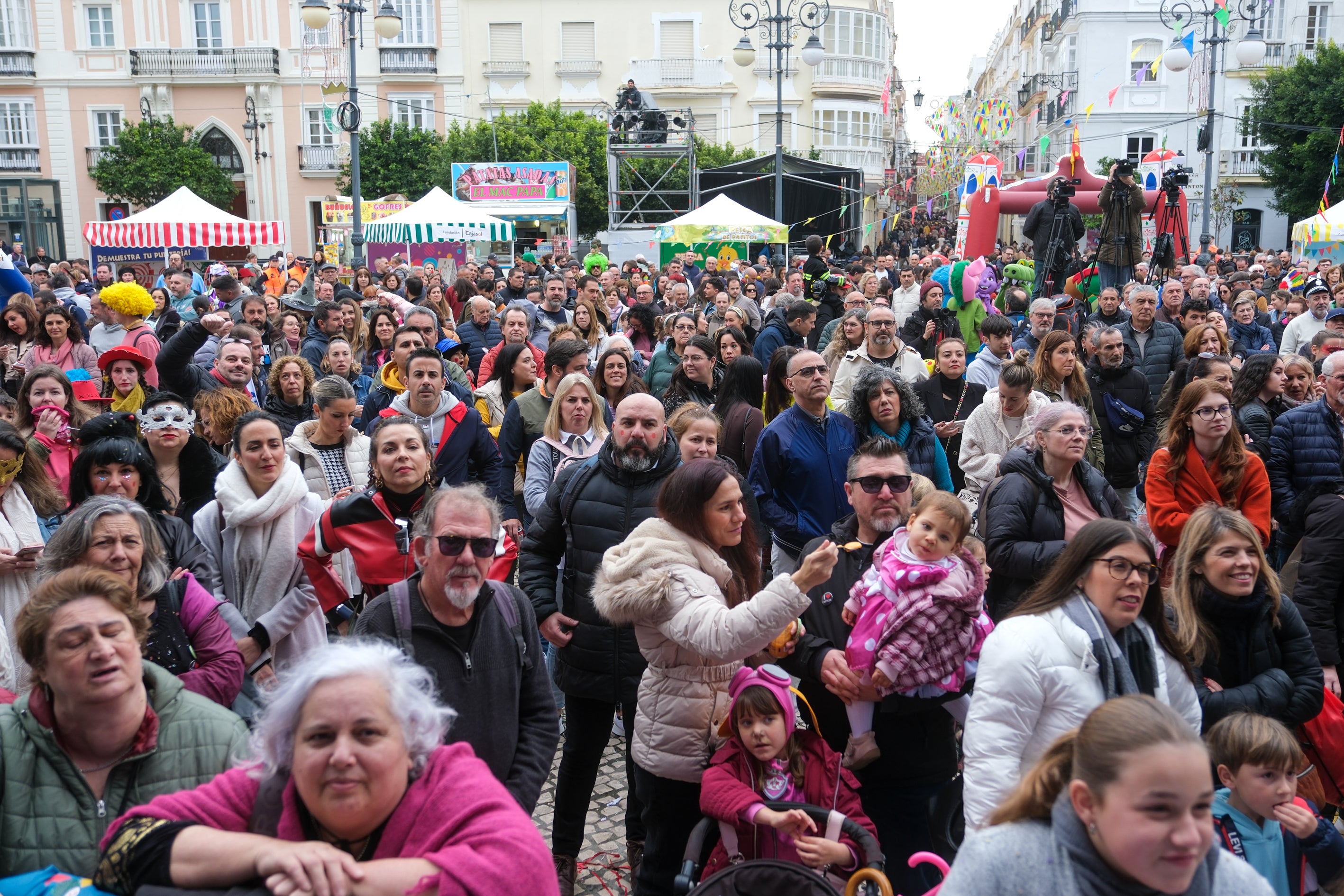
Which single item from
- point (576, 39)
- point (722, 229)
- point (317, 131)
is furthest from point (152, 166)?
point (722, 229)

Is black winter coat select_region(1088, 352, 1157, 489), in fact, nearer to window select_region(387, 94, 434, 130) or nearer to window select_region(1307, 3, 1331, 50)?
window select_region(387, 94, 434, 130)

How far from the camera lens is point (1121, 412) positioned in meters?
6.32

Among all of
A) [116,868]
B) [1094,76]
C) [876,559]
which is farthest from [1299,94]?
[116,868]

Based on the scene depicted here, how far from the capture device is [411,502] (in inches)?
157

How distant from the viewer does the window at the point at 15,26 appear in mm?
39594

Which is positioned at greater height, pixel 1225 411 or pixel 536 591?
pixel 1225 411

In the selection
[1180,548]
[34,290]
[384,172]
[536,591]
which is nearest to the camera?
[1180,548]

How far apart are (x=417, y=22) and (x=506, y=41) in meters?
3.45

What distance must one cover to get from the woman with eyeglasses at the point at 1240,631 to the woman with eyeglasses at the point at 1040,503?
567 millimetres

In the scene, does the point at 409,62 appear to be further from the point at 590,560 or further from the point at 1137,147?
the point at 590,560

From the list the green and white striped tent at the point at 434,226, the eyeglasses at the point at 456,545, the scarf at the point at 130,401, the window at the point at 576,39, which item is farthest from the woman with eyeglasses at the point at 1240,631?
the window at the point at 576,39

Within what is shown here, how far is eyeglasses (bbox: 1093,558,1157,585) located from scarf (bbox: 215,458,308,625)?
110 inches

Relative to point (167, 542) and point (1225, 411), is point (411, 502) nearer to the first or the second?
point (167, 542)

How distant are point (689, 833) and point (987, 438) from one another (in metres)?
2.96
